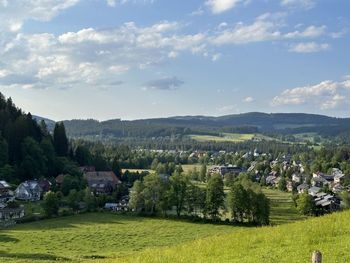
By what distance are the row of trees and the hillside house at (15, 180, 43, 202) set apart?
23727mm

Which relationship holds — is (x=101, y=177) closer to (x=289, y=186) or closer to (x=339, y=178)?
(x=289, y=186)

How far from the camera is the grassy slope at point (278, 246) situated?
16672 mm

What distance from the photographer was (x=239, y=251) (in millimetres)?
19172

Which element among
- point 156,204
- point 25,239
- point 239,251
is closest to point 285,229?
point 239,251

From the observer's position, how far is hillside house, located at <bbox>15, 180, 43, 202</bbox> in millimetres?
90125

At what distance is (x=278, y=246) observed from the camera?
18.8 meters

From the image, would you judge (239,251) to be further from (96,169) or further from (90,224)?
(96,169)

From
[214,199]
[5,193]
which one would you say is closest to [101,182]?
[5,193]

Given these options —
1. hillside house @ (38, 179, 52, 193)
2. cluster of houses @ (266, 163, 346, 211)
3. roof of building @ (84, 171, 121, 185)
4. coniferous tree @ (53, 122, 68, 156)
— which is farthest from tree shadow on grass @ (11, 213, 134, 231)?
coniferous tree @ (53, 122, 68, 156)

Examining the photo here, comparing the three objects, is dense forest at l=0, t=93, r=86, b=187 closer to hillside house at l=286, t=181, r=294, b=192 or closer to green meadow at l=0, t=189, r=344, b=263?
green meadow at l=0, t=189, r=344, b=263

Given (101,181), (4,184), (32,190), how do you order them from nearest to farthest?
(4,184) < (32,190) < (101,181)

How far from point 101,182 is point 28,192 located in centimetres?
2189

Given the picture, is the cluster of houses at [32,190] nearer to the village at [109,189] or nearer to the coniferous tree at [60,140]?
the village at [109,189]

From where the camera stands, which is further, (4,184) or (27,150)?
(27,150)
